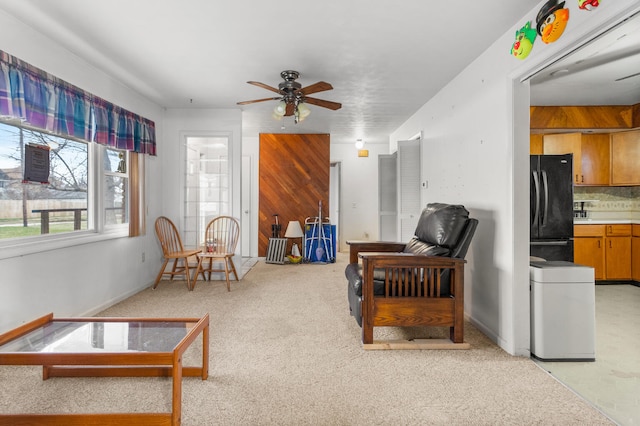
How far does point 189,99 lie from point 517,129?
12.4 ft

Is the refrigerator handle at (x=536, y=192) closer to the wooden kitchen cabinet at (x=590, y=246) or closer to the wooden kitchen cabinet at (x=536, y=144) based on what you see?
the wooden kitchen cabinet at (x=536, y=144)

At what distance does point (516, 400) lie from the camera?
182cm

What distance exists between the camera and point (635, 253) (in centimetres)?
440

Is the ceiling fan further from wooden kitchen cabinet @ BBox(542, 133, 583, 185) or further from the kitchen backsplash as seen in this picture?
the kitchen backsplash

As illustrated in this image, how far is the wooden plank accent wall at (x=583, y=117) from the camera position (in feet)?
13.7

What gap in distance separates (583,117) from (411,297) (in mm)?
3632

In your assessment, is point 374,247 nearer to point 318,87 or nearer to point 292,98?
point 318,87

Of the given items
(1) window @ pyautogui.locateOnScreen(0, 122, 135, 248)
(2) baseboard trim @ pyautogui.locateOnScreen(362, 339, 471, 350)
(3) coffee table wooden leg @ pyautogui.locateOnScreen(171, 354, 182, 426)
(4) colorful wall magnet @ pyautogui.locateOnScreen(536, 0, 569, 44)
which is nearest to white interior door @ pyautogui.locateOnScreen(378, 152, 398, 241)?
(2) baseboard trim @ pyautogui.locateOnScreen(362, 339, 471, 350)

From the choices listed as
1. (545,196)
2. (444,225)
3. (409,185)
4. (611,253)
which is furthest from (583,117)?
(444,225)

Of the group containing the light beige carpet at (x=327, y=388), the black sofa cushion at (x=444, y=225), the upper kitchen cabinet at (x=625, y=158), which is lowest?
the light beige carpet at (x=327, y=388)

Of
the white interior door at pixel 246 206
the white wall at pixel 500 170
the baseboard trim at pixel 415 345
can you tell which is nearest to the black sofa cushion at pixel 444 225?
the white wall at pixel 500 170

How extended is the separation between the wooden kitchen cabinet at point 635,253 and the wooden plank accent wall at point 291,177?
4.55m

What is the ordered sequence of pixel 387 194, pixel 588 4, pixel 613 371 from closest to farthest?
pixel 588 4
pixel 613 371
pixel 387 194

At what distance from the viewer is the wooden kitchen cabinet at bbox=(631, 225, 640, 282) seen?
14.3 feet
